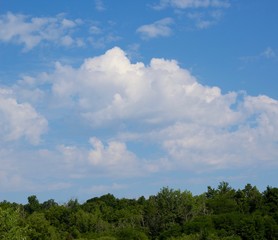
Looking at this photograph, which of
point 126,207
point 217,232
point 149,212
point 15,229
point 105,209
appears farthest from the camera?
point 126,207

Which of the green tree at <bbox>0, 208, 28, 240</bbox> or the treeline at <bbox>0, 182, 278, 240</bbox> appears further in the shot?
the treeline at <bbox>0, 182, 278, 240</bbox>

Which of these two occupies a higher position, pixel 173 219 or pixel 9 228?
pixel 173 219

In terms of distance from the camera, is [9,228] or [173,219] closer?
[9,228]

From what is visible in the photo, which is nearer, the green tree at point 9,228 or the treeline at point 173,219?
the green tree at point 9,228

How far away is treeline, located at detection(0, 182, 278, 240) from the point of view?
126 metres

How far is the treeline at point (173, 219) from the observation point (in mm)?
125625

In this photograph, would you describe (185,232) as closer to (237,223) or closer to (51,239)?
(237,223)

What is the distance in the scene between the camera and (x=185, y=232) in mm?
124250

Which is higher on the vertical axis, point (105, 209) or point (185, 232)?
point (105, 209)

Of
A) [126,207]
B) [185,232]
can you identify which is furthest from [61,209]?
[185,232]

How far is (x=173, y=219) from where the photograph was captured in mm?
154500

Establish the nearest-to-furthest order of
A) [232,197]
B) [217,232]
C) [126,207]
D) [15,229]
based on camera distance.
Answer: [15,229] < [217,232] < [232,197] < [126,207]

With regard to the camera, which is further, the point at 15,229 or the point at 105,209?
the point at 105,209

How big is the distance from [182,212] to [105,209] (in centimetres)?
3770
